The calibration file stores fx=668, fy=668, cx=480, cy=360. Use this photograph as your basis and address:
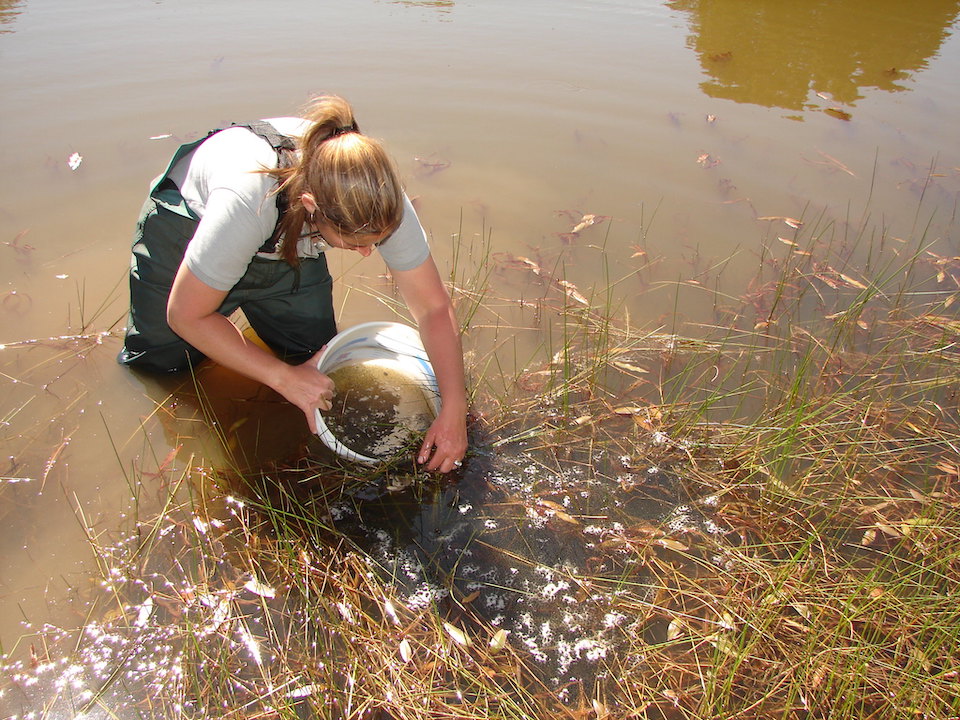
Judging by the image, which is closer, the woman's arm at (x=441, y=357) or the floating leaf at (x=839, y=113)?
the woman's arm at (x=441, y=357)

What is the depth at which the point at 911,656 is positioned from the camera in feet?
6.11

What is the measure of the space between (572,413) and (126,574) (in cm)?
174

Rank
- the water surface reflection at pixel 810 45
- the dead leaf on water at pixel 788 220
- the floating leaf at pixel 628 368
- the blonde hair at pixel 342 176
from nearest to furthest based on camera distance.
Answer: the blonde hair at pixel 342 176, the floating leaf at pixel 628 368, the dead leaf on water at pixel 788 220, the water surface reflection at pixel 810 45

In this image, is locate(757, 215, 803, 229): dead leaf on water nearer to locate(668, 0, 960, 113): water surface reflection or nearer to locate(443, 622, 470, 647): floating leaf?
locate(668, 0, 960, 113): water surface reflection

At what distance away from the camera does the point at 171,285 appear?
2625 millimetres

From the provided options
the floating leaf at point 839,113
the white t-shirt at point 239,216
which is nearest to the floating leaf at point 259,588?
the white t-shirt at point 239,216

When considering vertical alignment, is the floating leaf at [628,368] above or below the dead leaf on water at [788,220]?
below

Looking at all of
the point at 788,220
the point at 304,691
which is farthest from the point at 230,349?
the point at 788,220

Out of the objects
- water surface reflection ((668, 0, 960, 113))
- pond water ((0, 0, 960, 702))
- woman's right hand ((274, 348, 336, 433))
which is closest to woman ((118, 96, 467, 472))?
woman's right hand ((274, 348, 336, 433))

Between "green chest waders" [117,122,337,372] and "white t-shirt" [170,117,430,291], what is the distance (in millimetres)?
79

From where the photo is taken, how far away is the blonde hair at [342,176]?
1807 millimetres

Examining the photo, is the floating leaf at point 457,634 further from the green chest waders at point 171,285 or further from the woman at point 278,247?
the green chest waders at point 171,285

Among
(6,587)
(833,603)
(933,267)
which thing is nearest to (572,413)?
(833,603)

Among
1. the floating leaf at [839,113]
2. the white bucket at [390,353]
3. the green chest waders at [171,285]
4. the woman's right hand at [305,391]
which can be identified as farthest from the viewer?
Result: the floating leaf at [839,113]
